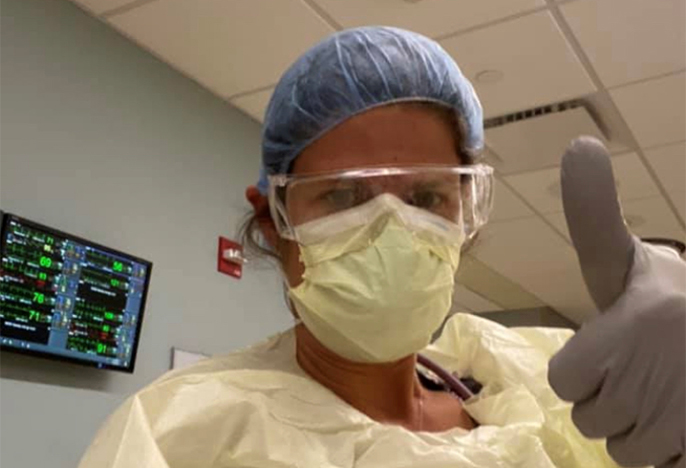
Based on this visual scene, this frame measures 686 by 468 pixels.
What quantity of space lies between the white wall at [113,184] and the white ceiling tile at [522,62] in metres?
0.87

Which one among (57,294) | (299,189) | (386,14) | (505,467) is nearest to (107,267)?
(57,294)

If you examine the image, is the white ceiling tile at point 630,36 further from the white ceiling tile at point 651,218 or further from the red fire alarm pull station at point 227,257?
the red fire alarm pull station at point 227,257

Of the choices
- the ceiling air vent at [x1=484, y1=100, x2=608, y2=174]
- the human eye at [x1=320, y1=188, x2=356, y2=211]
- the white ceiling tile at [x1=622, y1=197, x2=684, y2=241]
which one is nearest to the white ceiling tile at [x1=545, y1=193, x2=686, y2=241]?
the white ceiling tile at [x1=622, y1=197, x2=684, y2=241]

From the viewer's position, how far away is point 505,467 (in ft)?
2.75

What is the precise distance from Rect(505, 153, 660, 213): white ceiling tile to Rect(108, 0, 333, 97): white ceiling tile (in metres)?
1.39

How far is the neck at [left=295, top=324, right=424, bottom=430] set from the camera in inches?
36.3

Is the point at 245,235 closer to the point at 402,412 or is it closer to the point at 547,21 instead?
the point at 402,412

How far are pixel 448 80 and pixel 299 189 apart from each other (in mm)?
228

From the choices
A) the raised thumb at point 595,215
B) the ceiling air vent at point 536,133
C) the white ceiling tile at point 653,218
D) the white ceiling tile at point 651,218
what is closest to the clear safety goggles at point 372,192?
the raised thumb at point 595,215

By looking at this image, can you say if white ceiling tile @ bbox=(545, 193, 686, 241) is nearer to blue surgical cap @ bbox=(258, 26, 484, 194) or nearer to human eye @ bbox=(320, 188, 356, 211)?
blue surgical cap @ bbox=(258, 26, 484, 194)

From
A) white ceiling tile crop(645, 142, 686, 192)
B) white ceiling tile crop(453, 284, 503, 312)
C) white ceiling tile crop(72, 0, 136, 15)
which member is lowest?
white ceiling tile crop(453, 284, 503, 312)

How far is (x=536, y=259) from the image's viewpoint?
182 inches

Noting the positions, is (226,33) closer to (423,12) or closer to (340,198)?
(423,12)

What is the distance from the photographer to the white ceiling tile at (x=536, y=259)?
4.12 meters
